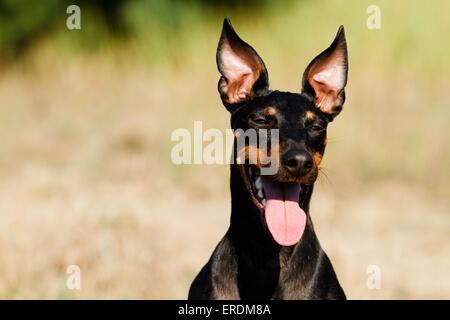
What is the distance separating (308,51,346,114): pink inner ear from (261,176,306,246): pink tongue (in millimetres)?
707

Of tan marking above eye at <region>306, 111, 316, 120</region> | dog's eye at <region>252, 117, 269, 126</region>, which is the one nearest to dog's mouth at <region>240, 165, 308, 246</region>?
dog's eye at <region>252, 117, 269, 126</region>

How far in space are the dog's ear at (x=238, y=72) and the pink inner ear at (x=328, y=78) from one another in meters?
0.28

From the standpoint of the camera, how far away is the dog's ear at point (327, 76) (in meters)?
5.52

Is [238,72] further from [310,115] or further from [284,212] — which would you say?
[284,212]

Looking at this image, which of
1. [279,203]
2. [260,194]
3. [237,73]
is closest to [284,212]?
[279,203]

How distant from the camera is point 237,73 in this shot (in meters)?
5.52

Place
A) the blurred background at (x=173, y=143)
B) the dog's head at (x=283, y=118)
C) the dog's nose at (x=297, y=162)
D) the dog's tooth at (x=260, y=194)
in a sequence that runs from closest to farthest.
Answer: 1. the dog's nose at (x=297, y=162)
2. the dog's head at (x=283, y=118)
3. the dog's tooth at (x=260, y=194)
4. the blurred background at (x=173, y=143)

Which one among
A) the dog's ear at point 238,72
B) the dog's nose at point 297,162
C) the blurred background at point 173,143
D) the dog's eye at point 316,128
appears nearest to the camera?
the dog's nose at point 297,162

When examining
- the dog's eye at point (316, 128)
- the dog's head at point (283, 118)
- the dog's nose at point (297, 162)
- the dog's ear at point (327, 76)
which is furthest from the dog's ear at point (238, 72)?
the dog's nose at point (297, 162)

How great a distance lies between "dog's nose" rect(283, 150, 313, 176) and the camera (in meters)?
4.83

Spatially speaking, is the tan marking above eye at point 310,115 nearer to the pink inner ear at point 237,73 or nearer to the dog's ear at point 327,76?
the dog's ear at point 327,76

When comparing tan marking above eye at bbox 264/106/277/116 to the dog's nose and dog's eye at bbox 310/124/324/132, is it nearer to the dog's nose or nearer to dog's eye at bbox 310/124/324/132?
dog's eye at bbox 310/124/324/132

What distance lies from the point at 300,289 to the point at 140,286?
2720 millimetres

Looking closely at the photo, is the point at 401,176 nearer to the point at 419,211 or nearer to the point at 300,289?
the point at 419,211
